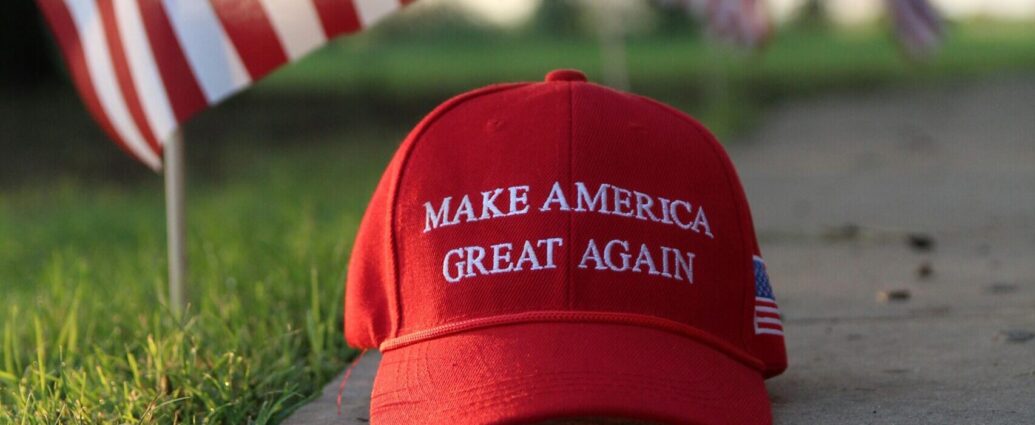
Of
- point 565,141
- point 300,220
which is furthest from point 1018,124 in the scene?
point 565,141

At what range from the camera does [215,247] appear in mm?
4137

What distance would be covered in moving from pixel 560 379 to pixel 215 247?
263 centimetres

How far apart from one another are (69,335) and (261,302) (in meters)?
0.43

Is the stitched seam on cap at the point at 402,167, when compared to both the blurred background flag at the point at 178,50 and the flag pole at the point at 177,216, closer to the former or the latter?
the blurred background flag at the point at 178,50

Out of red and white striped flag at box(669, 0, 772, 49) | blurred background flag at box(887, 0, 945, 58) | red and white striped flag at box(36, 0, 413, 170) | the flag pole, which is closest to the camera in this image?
red and white striped flag at box(36, 0, 413, 170)

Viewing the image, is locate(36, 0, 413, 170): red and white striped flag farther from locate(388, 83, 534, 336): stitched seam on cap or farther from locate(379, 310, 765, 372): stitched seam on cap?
locate(379, 310, 765, 372): stitched seam on cap

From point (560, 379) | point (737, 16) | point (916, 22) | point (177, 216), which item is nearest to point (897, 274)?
point (916, 22)

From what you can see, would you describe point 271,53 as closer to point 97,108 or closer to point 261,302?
point 97,108

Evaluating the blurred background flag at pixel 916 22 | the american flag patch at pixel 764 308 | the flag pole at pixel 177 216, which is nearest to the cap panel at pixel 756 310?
the american flag patch at pixel 764 308

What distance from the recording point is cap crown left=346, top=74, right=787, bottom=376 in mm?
1854

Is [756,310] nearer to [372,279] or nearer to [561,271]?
[561,271]

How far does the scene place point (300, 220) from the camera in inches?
Result: 184

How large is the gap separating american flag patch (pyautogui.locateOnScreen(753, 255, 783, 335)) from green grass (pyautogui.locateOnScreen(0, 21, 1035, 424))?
2.70 ft

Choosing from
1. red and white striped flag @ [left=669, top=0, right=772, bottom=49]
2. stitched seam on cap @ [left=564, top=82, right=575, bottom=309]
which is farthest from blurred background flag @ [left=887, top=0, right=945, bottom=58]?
red and white striped flag @ [left=669, top=0, right=772, bottom=49]
